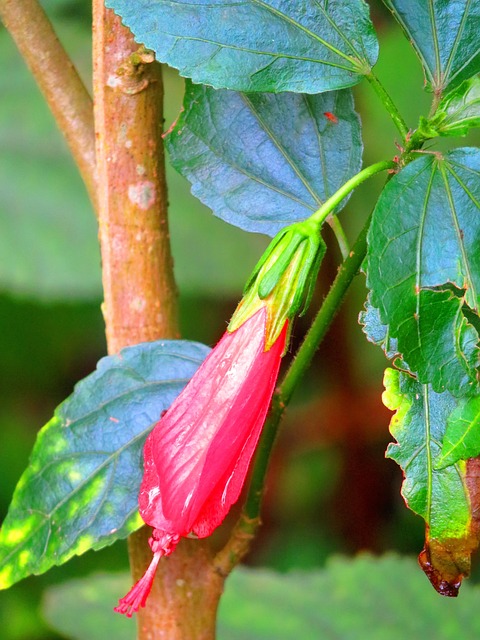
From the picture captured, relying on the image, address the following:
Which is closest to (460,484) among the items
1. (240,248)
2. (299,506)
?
(240,248)

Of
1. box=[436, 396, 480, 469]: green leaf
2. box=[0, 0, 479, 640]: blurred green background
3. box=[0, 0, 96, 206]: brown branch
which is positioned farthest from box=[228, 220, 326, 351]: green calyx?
box=[0, 0, 479, 640]: blurred green background

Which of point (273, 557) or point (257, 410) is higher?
point (257, 410)

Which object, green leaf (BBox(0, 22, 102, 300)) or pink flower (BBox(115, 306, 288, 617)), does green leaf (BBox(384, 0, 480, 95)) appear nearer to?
pink flower (BBox(115, 306, 288, 617))

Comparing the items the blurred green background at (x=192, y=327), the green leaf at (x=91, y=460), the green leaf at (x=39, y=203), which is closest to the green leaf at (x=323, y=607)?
the blurred green background at (x=192, y=327)

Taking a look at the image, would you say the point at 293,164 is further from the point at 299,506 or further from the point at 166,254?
the point at 299,506

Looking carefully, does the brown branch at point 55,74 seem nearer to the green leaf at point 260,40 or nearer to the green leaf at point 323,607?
the green leaf at point 260,40
